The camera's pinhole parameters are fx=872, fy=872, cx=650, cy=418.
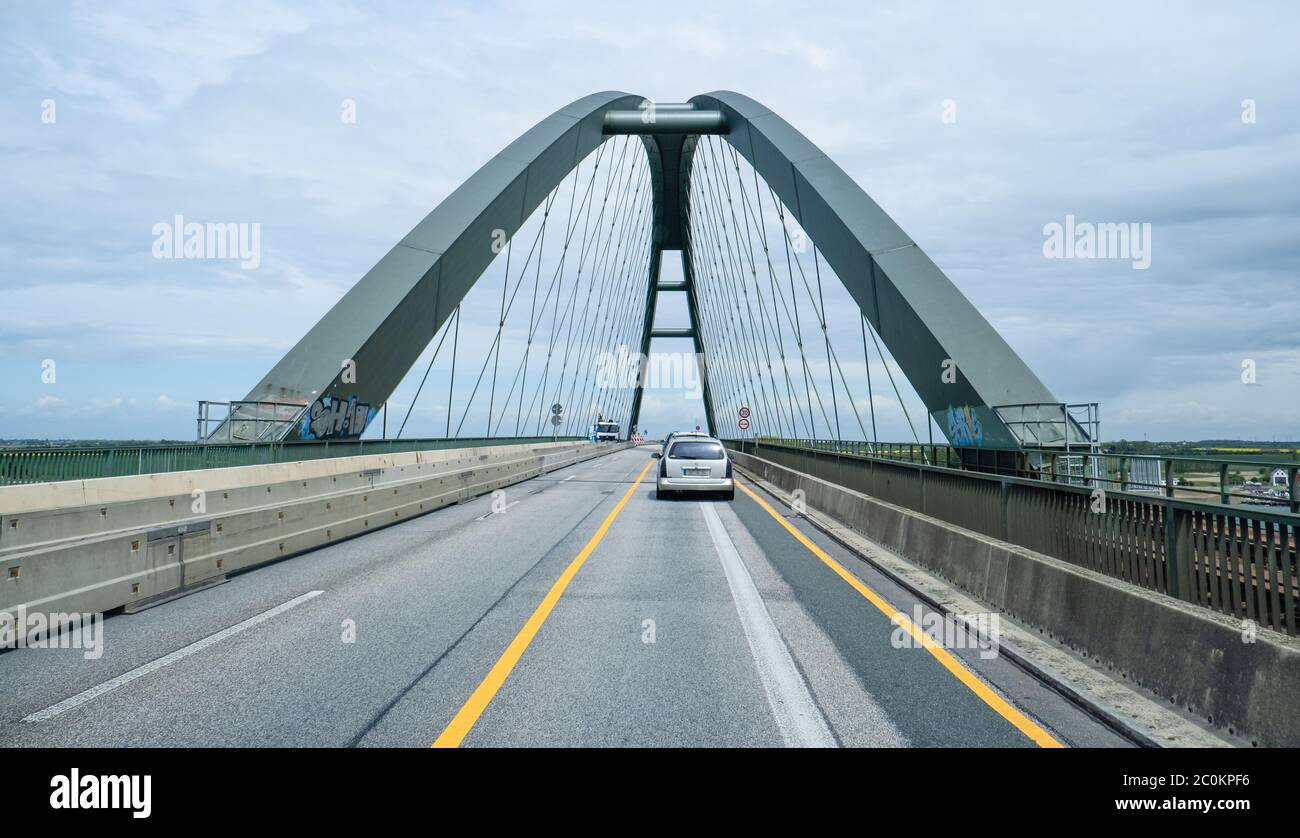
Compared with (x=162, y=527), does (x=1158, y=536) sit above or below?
above

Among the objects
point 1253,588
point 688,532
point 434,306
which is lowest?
point 688,532

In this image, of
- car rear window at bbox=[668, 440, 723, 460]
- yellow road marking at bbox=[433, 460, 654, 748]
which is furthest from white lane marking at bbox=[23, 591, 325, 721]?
car rear window at bbox=[668, 440, 723, 460]

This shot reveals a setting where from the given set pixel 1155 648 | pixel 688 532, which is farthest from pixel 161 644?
pixel 688 532

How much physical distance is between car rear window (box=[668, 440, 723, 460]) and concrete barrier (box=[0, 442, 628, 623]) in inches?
228

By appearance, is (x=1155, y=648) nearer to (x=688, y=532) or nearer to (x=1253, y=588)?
(x=1253, y=588)

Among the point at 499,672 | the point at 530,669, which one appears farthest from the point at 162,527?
the point at 530,669

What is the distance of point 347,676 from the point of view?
5.53m

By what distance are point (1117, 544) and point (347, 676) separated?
5525 mm

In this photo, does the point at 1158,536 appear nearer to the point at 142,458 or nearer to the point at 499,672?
the point at 499,672

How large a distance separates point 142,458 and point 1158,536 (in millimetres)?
15659

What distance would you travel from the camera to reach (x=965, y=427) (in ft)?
68.1

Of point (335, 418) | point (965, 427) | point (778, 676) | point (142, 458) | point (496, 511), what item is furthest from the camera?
point (335, 418)

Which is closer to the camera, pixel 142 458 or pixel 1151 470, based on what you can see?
pixel 1151 470
